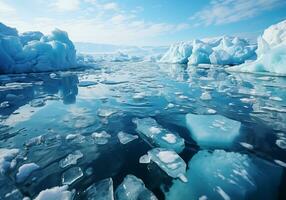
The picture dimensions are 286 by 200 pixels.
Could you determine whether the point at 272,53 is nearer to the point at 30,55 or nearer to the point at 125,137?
the point at 125,137

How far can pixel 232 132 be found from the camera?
325cm

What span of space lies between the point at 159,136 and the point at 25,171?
5.94 feet

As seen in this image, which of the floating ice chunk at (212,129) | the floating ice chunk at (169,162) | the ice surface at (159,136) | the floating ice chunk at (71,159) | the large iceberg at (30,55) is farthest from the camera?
the large iceberg at (30,55)

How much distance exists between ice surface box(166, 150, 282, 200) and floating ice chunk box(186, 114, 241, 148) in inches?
14.6

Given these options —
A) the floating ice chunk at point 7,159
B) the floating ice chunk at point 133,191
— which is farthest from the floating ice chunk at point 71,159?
the floating ice chunk at point 133,191

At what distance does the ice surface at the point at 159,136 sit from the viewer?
2.79 m

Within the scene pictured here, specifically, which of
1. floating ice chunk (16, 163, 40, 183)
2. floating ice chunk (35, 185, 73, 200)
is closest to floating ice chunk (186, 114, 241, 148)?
floating ice chunk (35, 185, 73, 200)

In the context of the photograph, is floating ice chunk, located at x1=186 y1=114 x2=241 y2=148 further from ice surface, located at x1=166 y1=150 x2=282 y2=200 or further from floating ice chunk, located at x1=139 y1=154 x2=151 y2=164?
floating ice chunk, located at x1=139 y1=154 x2=151 y2=164

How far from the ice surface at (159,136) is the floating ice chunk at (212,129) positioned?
0.35m

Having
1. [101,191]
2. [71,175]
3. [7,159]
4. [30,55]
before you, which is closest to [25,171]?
[7,159]

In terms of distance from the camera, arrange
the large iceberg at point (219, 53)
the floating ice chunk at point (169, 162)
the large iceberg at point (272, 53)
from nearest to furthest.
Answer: the floating ice chunk at point (169, 162), the large iceberg at point (272, 53), the large iceberg at point (219, 53)

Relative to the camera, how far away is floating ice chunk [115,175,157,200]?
184cm

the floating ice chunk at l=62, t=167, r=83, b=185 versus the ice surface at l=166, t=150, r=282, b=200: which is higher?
the ice surface at l=166, t=150, r=282, b=200

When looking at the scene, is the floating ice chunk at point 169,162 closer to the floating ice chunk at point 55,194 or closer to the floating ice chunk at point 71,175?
the floating ice chunk at point 71,175
